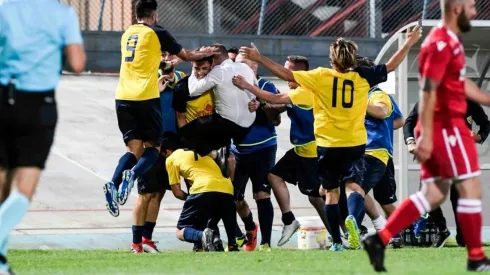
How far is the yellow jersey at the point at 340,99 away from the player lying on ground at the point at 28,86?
13.1 feet

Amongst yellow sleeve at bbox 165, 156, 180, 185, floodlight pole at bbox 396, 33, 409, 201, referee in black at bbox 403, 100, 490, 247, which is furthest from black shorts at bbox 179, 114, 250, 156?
floodlight pole at bbox 396, 33, 409, 201

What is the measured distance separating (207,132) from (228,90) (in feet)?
1.62

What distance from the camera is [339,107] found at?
Result: 37.3 feet

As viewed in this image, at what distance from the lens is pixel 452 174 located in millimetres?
7758

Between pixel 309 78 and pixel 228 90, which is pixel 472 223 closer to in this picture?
pixel 309 78

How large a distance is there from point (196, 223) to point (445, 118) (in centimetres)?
504

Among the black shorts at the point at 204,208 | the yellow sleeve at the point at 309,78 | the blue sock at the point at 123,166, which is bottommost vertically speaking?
the black shorts at the point at 204,208

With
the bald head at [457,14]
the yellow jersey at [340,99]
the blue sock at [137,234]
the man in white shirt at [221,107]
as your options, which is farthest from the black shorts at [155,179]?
the bald head at [457,14]

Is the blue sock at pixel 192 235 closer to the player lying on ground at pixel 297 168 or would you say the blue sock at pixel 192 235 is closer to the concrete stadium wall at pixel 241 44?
the player lying on ground at pixel 297 168

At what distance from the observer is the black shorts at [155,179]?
13047 millimetres

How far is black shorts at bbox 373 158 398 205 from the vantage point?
43.8ft

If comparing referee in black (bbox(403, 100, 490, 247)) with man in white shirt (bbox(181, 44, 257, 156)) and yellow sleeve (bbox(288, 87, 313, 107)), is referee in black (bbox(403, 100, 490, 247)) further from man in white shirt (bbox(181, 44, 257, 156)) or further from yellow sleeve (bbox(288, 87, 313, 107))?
man in white shirt (bbox(181, 44, 257, 156))

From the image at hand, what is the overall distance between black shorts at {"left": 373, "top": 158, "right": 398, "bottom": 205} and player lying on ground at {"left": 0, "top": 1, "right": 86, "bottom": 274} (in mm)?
6349

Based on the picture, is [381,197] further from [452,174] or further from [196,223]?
[452,174]
